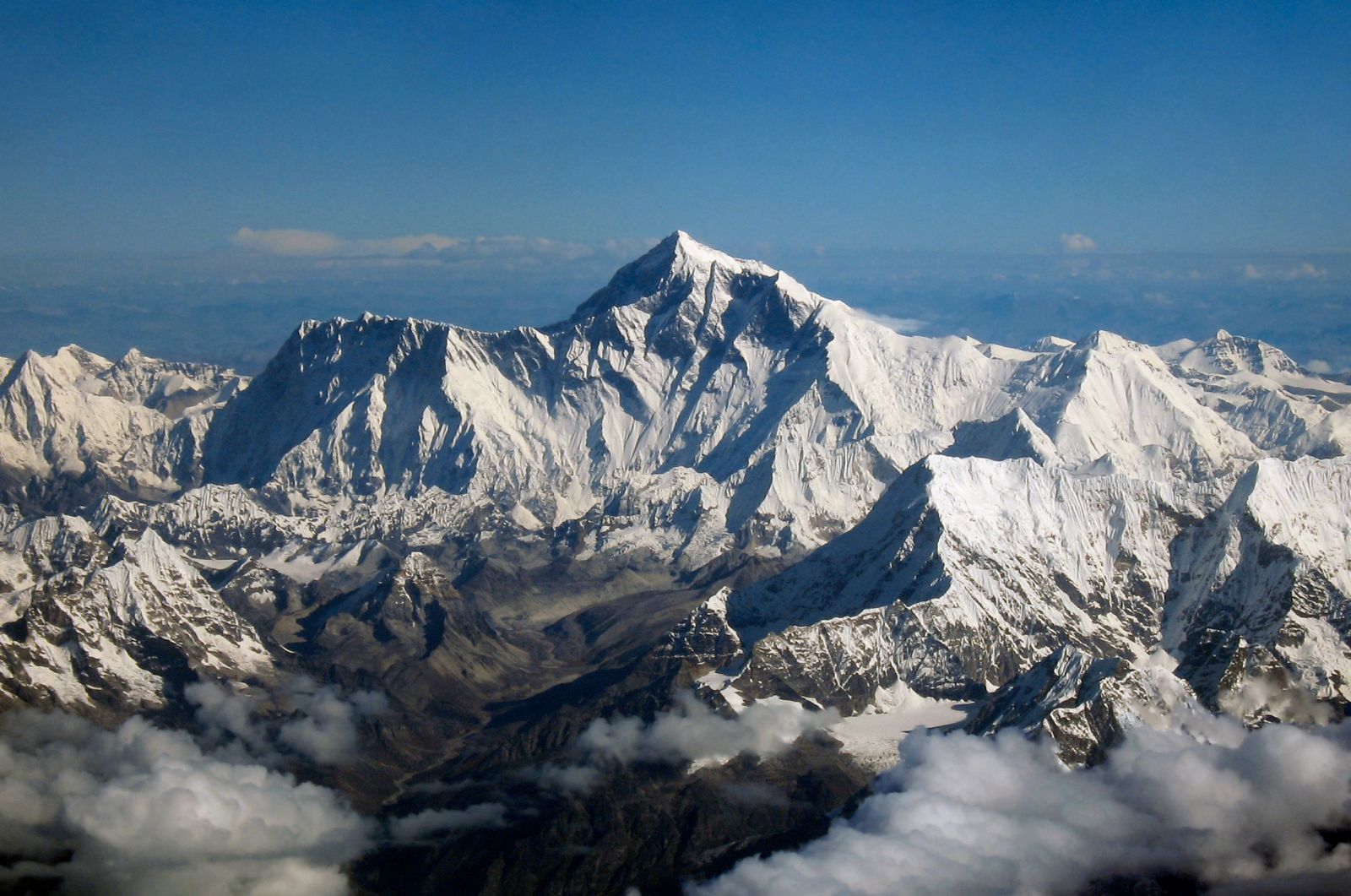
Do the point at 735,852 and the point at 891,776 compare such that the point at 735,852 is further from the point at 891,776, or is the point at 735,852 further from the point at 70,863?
the point at 70,863

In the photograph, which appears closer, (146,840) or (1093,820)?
(1093,820)

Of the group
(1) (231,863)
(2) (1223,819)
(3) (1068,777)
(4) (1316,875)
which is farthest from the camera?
(1) (231,863)

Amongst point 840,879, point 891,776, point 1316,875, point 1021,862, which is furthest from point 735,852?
point 1316,875

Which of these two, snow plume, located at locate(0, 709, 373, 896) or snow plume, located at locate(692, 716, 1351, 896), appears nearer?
snow plume, located at locate(692, 716, 1351, 896)

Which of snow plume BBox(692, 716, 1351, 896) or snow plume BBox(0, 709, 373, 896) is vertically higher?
snow plume BBox(692, 716, 1351, 896)

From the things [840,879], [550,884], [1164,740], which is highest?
[1164,740]

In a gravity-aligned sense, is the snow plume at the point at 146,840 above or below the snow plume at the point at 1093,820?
below

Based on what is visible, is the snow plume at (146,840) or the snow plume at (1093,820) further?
the snow plume at (146,840)

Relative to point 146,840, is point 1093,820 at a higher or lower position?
higher
